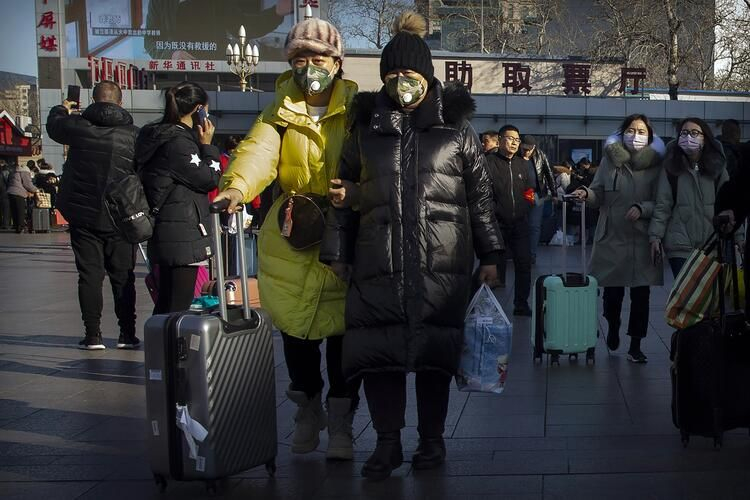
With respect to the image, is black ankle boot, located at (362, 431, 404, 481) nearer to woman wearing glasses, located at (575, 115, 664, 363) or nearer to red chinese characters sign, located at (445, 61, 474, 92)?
woman wearing glasses, located at (575, 115, 664, 363)

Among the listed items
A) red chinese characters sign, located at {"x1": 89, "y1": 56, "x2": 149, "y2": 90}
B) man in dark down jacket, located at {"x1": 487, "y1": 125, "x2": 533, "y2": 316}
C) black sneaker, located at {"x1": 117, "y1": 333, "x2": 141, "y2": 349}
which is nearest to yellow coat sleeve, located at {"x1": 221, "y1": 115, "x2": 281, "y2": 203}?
black sneaker, located at {"x1": 117, "y1": 333, "x2": 141, "y2": 349}

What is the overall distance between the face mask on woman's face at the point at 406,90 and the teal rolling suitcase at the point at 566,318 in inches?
132

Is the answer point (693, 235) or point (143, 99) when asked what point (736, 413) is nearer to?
point (693, 235)

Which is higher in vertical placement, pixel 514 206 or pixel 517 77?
pixel 517 77

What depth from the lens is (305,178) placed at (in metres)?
5.25

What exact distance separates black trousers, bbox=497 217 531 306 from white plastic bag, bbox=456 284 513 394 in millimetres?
6047

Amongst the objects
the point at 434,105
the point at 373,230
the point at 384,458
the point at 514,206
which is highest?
the point at 434,105

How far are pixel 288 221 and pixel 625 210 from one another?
3.67 m

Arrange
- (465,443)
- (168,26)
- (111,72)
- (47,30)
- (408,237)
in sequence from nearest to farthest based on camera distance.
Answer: (408,237), (465,443), (111,72), (47,30), (168,26)

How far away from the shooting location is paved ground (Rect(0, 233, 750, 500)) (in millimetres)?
4844

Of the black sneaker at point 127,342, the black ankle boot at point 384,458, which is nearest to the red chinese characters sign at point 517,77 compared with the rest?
the black sneaker at point 127,342

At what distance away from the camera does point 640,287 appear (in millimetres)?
8094

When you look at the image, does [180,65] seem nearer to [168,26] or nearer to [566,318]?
[168,26]

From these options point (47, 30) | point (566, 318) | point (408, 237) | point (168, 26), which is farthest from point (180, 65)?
point (408, 237)
